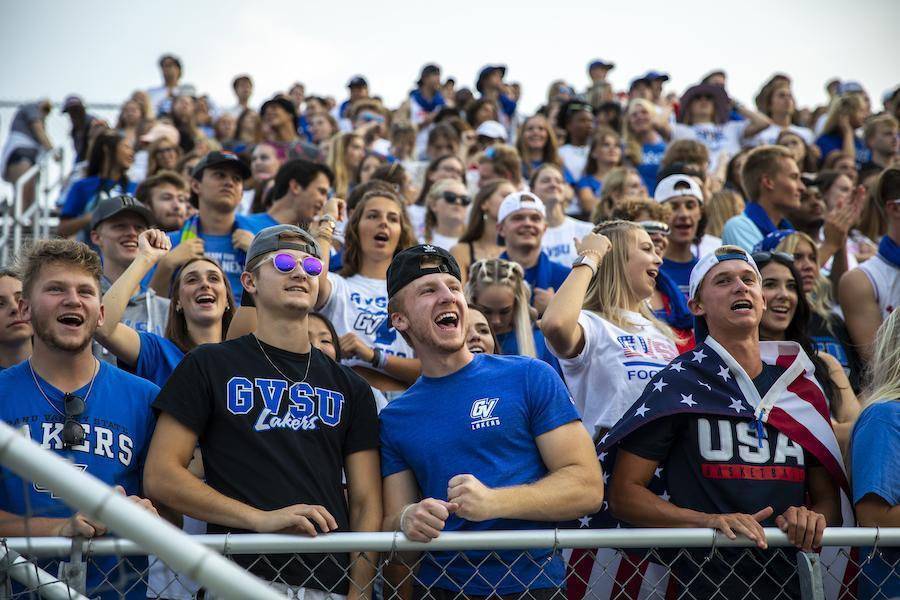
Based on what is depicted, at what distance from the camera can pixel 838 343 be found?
6.12m

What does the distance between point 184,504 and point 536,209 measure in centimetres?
391

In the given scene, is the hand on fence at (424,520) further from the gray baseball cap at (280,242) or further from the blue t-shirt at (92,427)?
the gray baseball cap at (280,242)

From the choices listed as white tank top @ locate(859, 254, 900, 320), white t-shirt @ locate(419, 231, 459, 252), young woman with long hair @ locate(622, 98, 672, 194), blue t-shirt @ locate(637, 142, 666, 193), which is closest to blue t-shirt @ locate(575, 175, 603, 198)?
blue t-shirt @ locate(637, 142, 666, 193)

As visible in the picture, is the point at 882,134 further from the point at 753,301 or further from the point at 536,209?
the point at 753,301

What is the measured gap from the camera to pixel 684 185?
729 centimetres

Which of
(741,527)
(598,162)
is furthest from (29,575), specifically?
(598,162)

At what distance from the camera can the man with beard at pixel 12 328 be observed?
16.6 feet

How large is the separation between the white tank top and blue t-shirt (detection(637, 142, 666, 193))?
4.60 meters

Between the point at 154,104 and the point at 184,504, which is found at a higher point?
the point at 154,104

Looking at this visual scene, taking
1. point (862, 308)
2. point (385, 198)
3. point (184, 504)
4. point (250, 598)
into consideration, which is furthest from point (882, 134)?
point (250, 598)

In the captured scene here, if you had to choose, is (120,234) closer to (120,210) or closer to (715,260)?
(120,210)

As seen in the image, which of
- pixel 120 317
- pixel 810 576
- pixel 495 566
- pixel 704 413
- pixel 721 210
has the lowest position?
pixel 495 566

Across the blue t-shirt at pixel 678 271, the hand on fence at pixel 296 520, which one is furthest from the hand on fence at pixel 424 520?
the blue t-shirt at pixel 678 271

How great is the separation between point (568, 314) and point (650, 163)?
689 centimetres
